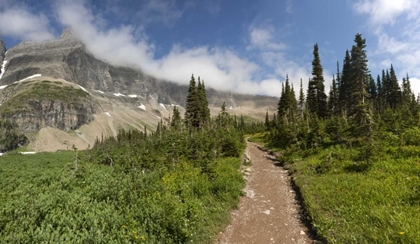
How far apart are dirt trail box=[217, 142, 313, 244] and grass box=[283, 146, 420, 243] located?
0.79 m

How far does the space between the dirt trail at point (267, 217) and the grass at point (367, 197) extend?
790mm

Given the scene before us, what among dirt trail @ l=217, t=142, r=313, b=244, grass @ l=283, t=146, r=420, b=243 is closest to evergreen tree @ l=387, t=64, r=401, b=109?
grass @ l=283, t=146, r=420, b=243

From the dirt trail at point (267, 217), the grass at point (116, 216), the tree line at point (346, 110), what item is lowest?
the dirt trail at point (267, 217)

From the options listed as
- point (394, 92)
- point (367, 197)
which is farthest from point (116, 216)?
point (394, 92)

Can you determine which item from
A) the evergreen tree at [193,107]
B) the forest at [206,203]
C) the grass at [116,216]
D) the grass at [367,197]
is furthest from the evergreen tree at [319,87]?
the grass at [116,216]

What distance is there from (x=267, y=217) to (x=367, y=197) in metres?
4.44

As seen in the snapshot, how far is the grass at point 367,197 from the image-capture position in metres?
8.16

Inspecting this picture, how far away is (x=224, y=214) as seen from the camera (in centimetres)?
1176

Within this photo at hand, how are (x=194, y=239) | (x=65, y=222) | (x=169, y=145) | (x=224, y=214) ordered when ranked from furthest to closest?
(x=169, y=145) < (x=224, y=214) < (x=194, y=239) < (x=65, y=222)


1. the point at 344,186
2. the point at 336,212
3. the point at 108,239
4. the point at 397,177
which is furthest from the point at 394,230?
the point at 108,239

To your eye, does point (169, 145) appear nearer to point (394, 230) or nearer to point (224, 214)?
point (224, 214)

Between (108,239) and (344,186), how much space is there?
36.6ft

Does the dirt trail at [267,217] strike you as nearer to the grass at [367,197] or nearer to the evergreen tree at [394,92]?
the grass at [367,197]

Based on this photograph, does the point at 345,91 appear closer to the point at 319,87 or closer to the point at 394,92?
the point at 319,87
